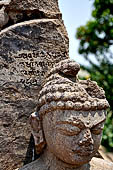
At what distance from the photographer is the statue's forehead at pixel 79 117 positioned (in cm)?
183

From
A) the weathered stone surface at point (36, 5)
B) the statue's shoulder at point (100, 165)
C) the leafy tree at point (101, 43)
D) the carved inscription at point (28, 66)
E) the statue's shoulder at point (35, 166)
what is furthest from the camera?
the leafy tree at point (101, 43)

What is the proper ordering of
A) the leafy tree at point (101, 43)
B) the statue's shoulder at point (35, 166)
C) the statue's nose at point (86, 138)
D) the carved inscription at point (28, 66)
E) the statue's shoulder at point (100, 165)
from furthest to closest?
the leafy tree at point (101, 43) → the carved inscription at point (28, 66) → the statue's shoulder at point (100, 165) → the statue's shoulder at point (35, 166) → the statue's nose at point (86, 138)

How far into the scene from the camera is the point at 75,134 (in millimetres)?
1830

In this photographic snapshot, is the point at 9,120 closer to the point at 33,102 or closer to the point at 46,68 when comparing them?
the point at 33,102

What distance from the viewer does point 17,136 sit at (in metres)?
2.28

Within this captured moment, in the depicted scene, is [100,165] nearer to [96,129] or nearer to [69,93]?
[96,129]

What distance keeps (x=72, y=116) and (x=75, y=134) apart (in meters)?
0.12

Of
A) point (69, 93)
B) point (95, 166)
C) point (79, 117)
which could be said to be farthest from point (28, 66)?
point (95, 166)

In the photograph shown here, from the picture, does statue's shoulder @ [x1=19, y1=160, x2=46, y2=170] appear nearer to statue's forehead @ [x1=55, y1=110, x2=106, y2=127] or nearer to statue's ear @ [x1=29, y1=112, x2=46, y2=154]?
statue's ear @ [x1=29, y1=112, x2=46, y2=154]

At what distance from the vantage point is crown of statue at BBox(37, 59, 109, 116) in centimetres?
185

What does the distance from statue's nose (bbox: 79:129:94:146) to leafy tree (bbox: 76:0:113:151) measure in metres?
4.10

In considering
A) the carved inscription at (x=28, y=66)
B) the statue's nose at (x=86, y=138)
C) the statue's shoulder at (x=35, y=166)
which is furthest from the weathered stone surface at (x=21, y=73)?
the statue's nose at (x=86, y=138)

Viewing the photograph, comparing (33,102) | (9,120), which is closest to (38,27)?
(33,102)

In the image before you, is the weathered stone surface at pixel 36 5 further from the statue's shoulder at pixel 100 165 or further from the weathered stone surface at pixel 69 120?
the statue's shoulder at pixel 100 165
